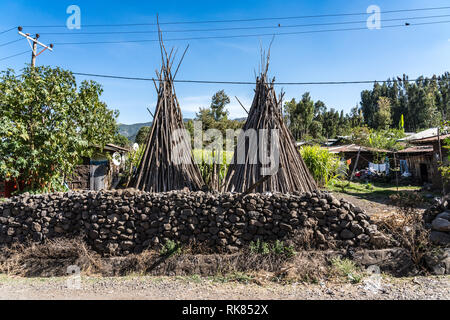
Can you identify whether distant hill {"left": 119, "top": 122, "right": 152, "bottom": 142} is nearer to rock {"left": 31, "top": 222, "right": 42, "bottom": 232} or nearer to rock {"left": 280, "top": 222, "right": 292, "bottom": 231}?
rock {"left": 31, "top": 222, "right": 42, "bottom": 232}

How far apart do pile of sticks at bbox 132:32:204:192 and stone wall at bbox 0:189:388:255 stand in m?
1.02

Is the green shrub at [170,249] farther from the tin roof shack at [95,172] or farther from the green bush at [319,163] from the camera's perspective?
the tin roof shack at [95,172]

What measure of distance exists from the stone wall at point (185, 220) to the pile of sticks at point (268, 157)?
38.4 inches

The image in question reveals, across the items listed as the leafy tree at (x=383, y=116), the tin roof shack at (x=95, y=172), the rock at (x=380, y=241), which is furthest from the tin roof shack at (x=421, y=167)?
the leafy tree at (x=383, y=116)

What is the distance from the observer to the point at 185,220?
444 cm

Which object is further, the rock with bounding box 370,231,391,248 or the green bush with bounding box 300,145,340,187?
the green bush with bounding box 300,145,340,187

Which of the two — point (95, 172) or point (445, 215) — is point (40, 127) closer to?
point (95, 172)

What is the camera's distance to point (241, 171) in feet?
18.5

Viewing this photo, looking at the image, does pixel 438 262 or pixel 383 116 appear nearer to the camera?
pixel 438 262

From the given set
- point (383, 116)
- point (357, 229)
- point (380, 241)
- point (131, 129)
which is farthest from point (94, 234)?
point (131, 129)

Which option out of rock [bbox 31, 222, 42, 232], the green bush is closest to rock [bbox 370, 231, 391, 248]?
the green bush

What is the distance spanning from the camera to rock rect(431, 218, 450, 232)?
408 centimetres

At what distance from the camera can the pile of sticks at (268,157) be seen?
214 inches

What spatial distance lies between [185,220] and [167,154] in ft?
6.09
